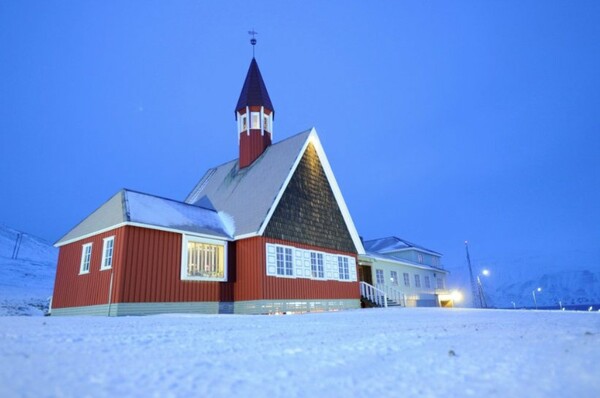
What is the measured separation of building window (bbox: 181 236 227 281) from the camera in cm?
1468

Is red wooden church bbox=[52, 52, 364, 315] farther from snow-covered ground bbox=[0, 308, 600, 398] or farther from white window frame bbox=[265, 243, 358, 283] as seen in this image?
snow-covered ground bbox=[0, 308, 600, 398]

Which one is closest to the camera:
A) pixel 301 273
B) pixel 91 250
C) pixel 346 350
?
pixel 346 350

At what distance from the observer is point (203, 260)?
1549 cm

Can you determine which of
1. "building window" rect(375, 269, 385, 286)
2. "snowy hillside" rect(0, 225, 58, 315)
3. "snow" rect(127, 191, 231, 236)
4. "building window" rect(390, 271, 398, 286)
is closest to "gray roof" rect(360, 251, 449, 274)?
"building window" rect(390, 271, 398, 286)

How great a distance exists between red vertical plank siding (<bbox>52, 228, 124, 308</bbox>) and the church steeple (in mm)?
9425

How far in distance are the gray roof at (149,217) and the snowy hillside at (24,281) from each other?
10381mm

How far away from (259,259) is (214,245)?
2064 mm

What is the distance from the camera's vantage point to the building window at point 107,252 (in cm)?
1362

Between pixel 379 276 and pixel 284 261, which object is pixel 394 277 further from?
pixel 284 261

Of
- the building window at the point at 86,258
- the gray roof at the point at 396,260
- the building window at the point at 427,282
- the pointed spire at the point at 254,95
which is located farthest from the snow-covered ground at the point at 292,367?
the building window at the point at 427,282

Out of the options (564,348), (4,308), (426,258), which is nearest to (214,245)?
(564,348)

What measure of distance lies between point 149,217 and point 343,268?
10.8 m

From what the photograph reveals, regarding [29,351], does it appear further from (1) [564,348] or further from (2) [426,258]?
(2) [426,258]

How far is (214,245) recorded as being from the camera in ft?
52.1
